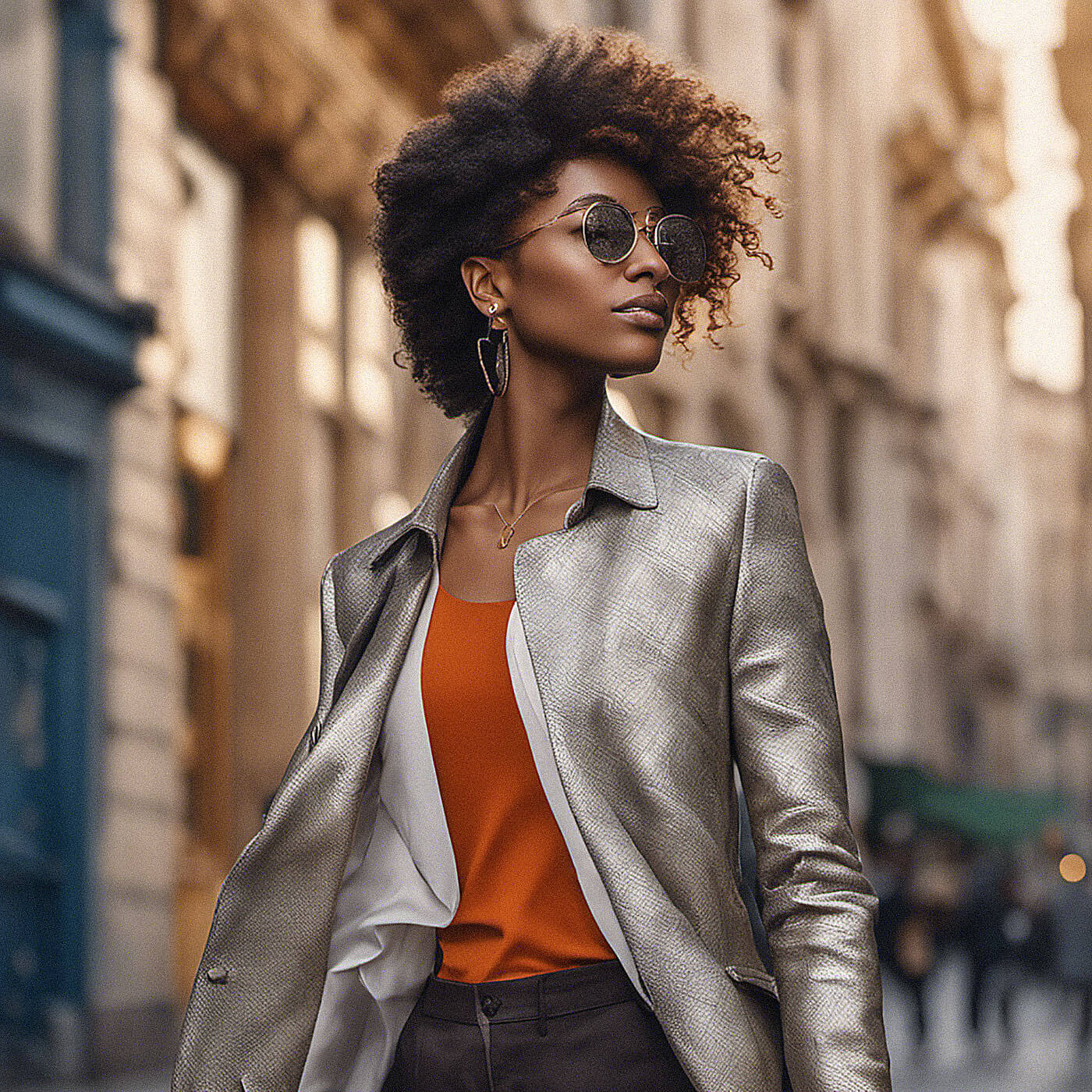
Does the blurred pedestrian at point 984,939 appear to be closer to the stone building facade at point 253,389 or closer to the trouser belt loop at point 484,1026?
the stone building facade at point 253,389

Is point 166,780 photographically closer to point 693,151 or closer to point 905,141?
point 693,151

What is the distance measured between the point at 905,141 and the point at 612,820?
37.2 metres

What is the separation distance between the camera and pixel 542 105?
9.09 ft

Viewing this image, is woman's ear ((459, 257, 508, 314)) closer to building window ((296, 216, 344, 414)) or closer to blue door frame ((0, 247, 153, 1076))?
blue door frame ((0, 247, 153, 1076))

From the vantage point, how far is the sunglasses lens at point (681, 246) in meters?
2.70

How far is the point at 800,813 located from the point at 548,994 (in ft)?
1.19

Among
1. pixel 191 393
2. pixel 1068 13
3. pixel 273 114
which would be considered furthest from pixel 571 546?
pixel 1068 13

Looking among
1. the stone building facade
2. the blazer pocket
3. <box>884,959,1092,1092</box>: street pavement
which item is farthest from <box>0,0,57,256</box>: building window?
the blazer pocket

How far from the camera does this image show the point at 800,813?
2.39 meters

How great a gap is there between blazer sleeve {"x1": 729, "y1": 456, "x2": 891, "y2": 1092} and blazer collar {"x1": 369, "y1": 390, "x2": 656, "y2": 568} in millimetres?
150

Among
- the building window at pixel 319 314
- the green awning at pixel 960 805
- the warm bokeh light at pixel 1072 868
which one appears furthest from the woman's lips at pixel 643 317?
the green awning at pixel 960 805

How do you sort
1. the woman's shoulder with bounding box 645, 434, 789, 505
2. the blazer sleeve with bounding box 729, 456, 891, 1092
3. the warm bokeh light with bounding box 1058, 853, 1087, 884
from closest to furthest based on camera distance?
the blazer sleeve with bounding box 729, 456, 891, 1092
the woman's shoulder with bounding box 645, 434, 789, 505
the warm bokeh light with bounding box 1058, 853, 1087, 884

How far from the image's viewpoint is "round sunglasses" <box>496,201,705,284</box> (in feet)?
8.71

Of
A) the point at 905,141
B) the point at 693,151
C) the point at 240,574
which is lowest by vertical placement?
the point at 693,151
